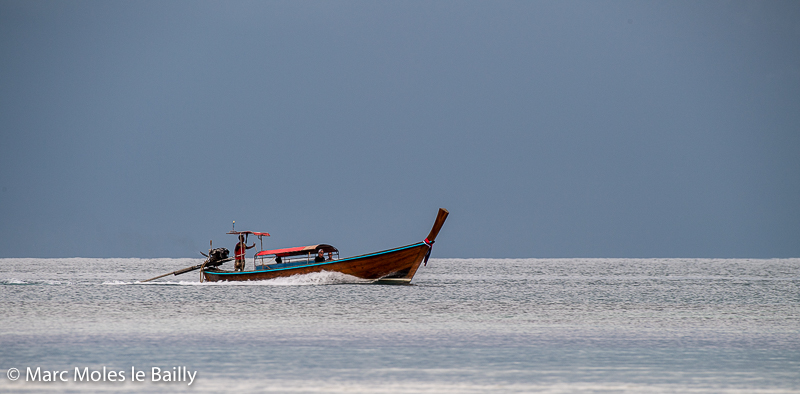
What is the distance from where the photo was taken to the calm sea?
1391 cm

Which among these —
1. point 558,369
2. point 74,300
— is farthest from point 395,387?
point 74,300

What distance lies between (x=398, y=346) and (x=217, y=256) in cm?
2987

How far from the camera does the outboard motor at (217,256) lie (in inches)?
1810

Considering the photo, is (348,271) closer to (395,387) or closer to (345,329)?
(345,329)

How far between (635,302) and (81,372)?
26.8 meters

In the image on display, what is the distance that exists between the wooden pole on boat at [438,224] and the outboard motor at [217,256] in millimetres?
14582

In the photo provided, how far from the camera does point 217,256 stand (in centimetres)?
4625

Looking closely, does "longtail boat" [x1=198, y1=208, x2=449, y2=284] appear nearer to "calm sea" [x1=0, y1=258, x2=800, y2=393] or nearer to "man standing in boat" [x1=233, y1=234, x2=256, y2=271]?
"man standing in boat" [x1=233, y1=234, x2=256, y2=271]

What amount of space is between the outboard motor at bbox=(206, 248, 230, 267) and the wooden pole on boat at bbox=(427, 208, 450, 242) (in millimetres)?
14582

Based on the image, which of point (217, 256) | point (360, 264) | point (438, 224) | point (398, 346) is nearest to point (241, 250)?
point (217, 256)

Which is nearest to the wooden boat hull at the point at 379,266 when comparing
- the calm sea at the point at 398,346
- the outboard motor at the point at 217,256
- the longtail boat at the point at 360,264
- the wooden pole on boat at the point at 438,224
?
the longtail boat at the point at 360,264

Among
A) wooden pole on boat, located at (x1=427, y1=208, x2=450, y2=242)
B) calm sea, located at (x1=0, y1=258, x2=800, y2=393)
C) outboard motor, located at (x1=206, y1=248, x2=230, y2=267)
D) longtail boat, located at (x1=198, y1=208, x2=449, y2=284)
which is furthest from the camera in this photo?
outboard motor, located at (x1=206, y1=248, x2=230, y2=267)

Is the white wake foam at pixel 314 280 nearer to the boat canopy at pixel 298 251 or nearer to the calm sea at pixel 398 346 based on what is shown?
the boat canopy at pixel 298 251

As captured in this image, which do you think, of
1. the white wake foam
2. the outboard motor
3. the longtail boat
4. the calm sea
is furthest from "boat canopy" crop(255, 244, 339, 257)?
the calm sea
